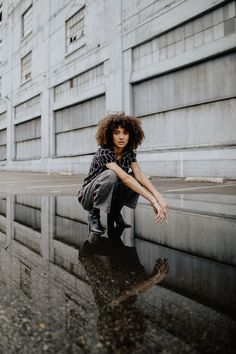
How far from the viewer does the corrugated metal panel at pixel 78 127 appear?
45.2 ft

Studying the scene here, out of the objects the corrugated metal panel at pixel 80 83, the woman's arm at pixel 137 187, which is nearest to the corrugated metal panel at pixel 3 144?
the corrugated metal panel at pixel 80 83

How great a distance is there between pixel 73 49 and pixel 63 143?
4.63 m

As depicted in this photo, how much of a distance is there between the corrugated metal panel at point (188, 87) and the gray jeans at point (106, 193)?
716 centimetres

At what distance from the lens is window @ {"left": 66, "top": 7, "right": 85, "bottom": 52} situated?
14.5 meters

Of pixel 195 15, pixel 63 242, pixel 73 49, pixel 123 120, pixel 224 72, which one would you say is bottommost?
pixel 63 242

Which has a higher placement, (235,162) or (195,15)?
(195,15)

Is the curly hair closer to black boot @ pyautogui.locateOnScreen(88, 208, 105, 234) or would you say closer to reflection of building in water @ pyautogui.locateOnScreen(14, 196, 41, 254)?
black boot @ pyautogui.locateOnScreen(88, 208, 105, 234)

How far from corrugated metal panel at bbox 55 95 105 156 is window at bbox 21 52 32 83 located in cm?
530

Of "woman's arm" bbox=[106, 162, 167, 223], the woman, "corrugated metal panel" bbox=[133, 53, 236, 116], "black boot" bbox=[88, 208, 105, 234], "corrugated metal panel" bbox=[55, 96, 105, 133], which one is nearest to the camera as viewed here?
"woman's arm" bbox=[106, 162, 167, 223]

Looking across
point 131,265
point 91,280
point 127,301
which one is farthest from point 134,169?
point 127,301

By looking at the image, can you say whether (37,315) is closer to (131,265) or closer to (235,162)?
(131,265)

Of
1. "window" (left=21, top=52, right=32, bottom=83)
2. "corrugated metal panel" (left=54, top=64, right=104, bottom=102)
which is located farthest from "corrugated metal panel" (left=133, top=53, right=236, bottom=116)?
"window" (left=21, top=52, right=32, bottom=83)

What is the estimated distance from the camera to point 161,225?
2887 millimetres

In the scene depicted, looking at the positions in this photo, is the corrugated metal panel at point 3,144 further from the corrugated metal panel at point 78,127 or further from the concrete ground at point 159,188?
the concrete ground at point 159,188
